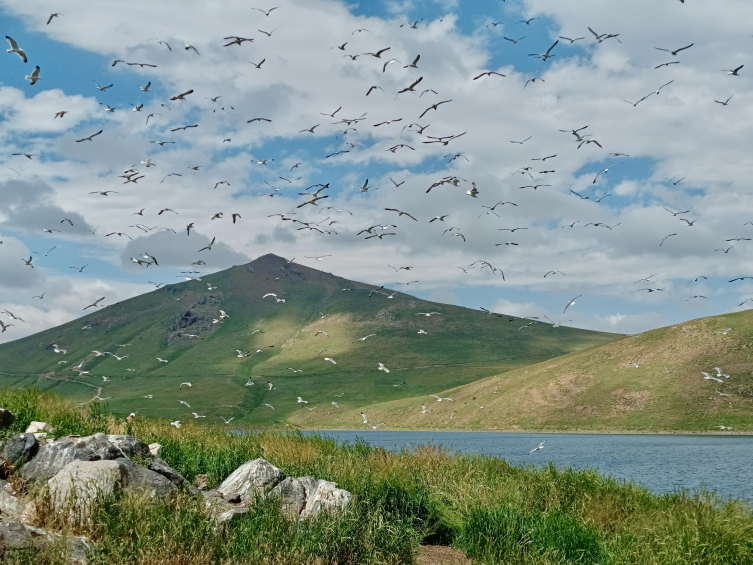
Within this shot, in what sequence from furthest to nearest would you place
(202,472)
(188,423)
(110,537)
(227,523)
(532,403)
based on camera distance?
(532,403), (188,423), (202,472), (227,523), (110,537)

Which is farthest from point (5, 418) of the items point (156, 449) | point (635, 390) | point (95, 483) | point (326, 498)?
point (635, 390)

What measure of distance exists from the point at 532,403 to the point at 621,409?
22.4m

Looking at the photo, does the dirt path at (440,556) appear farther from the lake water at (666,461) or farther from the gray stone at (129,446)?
the lake water at (666,461)

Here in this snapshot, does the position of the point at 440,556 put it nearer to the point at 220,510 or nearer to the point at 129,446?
the point at 220,510

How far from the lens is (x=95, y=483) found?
15.0m

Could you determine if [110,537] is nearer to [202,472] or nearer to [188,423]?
[202,472]

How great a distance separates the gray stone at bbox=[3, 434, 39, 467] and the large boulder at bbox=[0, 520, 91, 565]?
17.4 ft

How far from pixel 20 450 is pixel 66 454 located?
5.51 ft

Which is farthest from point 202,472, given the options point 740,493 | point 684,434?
point 684,434

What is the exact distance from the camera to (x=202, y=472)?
22.6 metres

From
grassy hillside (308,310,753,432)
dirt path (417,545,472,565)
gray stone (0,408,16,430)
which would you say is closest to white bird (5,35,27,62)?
gray stone (0,408,16,430)

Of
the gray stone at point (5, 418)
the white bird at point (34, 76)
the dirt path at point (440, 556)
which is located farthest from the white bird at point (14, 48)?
the dirt path at point (440, 556)

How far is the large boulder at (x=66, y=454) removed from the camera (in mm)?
17625

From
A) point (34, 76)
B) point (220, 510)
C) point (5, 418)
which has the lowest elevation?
point (220, 510)
